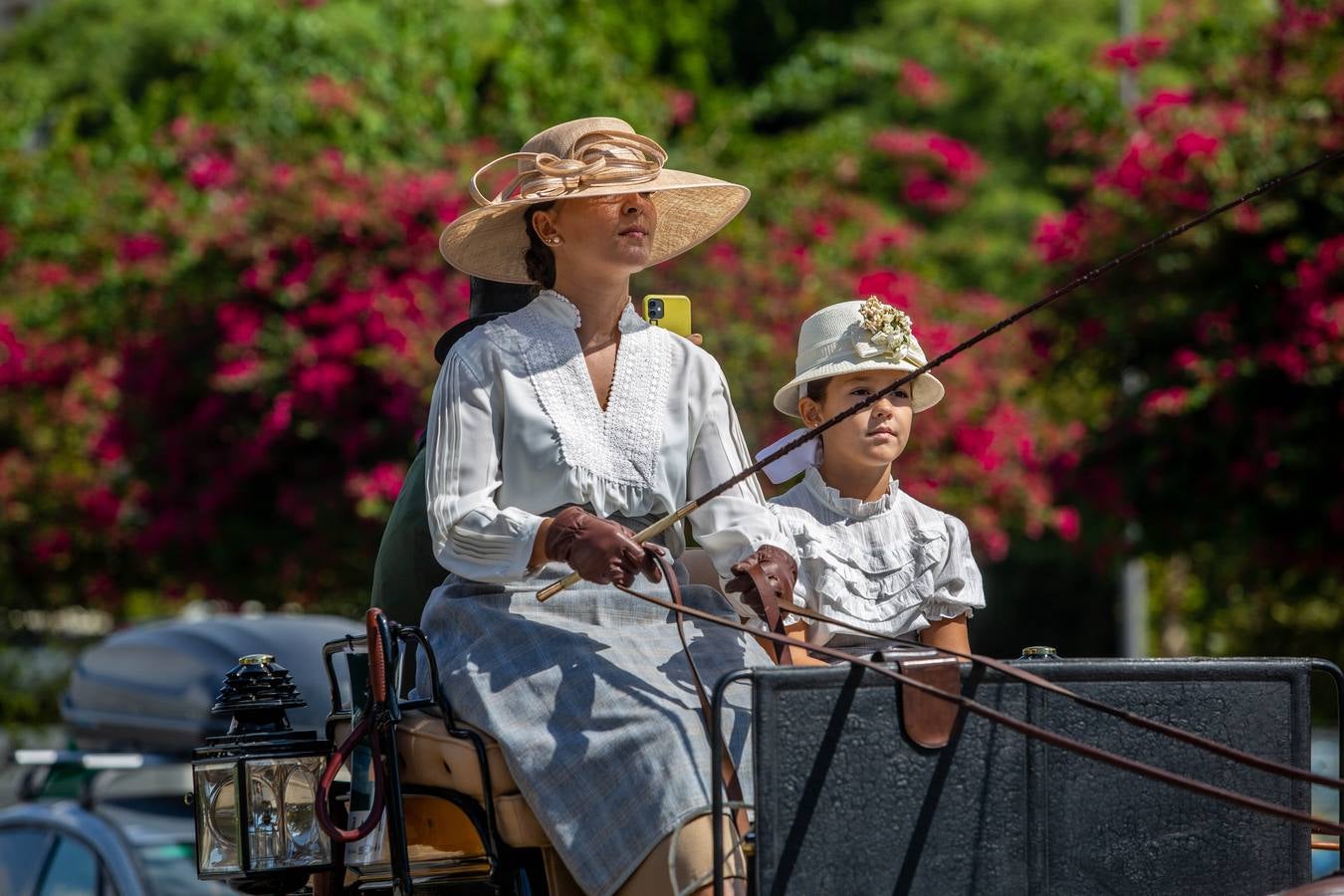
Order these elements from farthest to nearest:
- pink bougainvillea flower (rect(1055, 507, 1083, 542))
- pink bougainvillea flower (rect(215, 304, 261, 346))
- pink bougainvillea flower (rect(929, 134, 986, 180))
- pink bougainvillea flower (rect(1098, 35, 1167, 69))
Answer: pink bougainvillea flower (rect(929, 134, 986, 180)), pink bougainvillea flower (rect(1055, 507, 1083, 542)), pink bougainvillea flower (rect(1098, 35, 1167, 69)), pink bougainvillea flower (rect(215, 304, 261, 346))

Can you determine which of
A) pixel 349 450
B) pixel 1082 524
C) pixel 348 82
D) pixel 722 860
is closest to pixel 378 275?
pixel 349 450

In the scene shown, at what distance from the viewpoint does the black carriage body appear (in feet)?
9.48

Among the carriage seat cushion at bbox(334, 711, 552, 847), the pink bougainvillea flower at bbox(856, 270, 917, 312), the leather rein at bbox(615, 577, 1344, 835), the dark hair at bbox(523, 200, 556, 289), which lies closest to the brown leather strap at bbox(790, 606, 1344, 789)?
the leather rein at bbox(615, 577, 1344, 835)

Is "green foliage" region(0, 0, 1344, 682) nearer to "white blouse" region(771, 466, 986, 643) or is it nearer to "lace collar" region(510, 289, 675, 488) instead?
"white blouse" region(771, 466, 986, 643)

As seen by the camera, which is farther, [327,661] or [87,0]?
[87,0]

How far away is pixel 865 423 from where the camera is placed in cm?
404

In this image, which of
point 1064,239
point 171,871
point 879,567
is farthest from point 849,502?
point 1064,239

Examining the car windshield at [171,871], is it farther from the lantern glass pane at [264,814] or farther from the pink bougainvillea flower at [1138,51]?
the pink bougainvillea flower at [1138,51]

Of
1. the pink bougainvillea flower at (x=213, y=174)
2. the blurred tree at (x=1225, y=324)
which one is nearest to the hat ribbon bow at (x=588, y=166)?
the blurred tree at (x=1225, y=324)

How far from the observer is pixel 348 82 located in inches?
470

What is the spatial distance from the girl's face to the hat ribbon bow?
2.17ft

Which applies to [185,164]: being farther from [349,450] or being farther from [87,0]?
[87,0]

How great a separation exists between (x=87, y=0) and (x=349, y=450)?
53.7 ft

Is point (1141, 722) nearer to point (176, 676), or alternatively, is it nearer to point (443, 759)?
point (443, 759)
